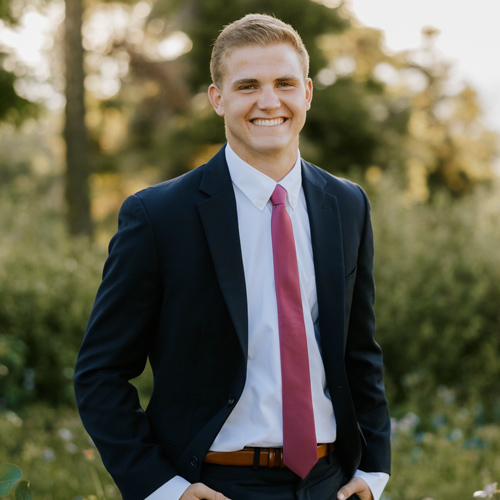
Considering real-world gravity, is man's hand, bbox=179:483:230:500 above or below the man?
below

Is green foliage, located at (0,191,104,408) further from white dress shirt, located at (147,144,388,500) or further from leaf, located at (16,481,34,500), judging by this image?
white dress shirt, located at (147,144,388,500)

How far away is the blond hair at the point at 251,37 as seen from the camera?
6.55 feet

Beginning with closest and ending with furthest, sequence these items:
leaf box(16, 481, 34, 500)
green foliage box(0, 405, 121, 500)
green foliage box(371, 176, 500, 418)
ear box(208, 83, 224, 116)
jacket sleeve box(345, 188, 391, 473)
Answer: ear box(208, 83, 224, 116), jacket sleeve box(345, 188, 391, 473), leaf box(16, 481, 34, 500), green foliage box(0, 405, 121, 500), green foliage box(371, 176, 500, 418)

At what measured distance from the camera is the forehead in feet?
6.53

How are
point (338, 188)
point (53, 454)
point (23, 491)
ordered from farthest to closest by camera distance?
point (53, 454) → point (23, 491) → point (338, 188)

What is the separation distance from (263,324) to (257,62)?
814mm

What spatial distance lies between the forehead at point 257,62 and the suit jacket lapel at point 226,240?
0.31 meters

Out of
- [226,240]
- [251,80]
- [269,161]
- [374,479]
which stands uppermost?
[251,80]

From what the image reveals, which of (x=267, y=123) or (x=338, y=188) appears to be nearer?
(x=267, y=123)

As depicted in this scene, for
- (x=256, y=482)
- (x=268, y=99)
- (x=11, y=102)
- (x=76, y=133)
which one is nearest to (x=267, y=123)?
(x=268, y=99)

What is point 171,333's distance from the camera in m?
1.90

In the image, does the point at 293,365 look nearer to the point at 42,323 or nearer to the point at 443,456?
the point at 443,456

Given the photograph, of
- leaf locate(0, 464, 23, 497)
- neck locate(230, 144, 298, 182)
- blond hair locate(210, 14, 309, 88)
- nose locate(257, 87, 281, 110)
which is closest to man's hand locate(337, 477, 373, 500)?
neck locate(230, 144, 298, 182)

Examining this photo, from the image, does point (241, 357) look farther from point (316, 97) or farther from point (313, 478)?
point (316, 97)
